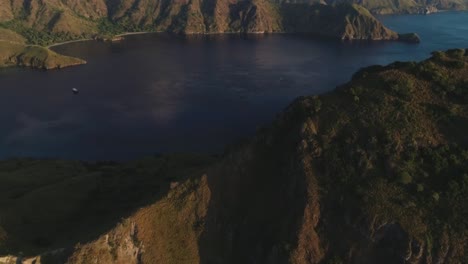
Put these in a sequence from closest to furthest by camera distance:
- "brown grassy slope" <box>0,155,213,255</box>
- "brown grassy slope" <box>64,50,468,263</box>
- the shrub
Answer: "brown grassy slope" <box>64,50,468,263</box>
the shrub
"brown grassy slope" <box>0,155,213,255</box>

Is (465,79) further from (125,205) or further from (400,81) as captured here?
(125,205)

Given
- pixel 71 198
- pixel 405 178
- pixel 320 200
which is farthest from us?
pixel 71 198

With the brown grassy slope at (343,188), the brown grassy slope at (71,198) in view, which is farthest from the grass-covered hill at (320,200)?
the brown grassy slope at (71,198)

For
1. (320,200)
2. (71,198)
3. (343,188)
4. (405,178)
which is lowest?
(71,198)

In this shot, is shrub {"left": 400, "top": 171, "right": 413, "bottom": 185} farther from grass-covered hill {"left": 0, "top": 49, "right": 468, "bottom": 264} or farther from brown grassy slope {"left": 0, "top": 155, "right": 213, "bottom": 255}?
brown grassy slope {"left": 0, "top": 155, "right": 213, "bottom": 255}

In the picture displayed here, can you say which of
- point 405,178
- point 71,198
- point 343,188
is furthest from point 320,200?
point 71,198

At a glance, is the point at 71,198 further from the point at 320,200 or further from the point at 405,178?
the point at 405,178

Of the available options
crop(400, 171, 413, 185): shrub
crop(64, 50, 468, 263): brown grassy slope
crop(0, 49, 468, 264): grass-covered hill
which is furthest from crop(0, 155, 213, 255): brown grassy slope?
crop(400, 171, 413, 185): shrub

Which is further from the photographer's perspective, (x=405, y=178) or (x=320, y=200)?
(x=320, y=200)
